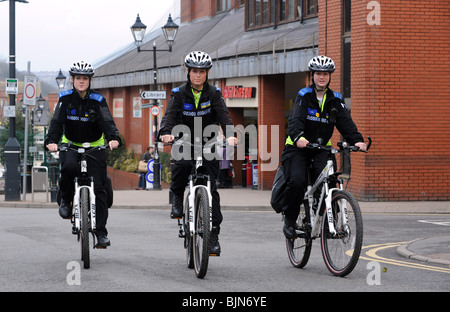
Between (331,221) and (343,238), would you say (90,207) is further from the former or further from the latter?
(343,238)

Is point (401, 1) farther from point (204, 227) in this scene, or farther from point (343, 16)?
point (204, 227)

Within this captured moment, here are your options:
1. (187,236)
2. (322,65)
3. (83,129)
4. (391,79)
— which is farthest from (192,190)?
(391,79)

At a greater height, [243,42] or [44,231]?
[243,42]

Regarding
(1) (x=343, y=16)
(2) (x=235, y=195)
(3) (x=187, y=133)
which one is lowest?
(2) (x=235, y=195)

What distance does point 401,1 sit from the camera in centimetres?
1967

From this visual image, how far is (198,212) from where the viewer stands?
8328 millimetres

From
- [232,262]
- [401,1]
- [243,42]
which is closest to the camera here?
[232,262]

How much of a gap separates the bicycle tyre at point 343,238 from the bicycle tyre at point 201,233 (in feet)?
3.70

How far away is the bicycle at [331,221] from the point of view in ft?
25.8

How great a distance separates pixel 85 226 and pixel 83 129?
1.13 meters
